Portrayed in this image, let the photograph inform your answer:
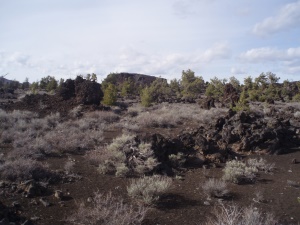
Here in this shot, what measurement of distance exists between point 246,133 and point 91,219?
9311mm

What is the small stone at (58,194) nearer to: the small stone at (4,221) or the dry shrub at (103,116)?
the small stone at (4,221)

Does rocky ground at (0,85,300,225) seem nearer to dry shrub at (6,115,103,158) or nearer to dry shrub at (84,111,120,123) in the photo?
dry shrub at (6,115,103,158)

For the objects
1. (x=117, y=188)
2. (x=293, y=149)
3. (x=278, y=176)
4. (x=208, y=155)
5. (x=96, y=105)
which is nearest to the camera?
(x=117, y=188)

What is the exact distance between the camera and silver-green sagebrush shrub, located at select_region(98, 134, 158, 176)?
9.41 m

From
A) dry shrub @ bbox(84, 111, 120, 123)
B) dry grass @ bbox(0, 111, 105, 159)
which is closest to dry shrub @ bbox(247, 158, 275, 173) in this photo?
dry grass @ bbox(0, 111, 105, 159)

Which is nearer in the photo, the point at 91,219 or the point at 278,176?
the point at 91,219

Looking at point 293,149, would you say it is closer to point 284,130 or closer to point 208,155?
point 284,130

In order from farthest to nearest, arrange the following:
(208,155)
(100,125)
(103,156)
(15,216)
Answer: (100,125) → (208,155) → (103,156) → (15,216)

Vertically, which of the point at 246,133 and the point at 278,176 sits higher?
the point at 246,133

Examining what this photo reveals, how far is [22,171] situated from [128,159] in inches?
133

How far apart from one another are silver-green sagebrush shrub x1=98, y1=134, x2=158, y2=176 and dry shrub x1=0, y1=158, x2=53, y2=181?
5.74 feet

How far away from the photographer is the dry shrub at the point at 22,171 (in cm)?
824

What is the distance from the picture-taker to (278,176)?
9.68 m

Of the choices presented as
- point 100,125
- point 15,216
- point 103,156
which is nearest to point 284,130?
point 103,156
